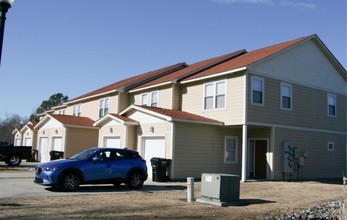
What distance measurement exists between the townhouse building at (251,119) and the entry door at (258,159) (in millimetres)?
57

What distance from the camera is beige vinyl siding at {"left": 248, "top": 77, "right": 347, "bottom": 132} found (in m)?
20.9

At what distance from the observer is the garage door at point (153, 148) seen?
2055 centimetres

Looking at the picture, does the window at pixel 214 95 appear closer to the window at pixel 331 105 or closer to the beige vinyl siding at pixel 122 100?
the window at pixel 331 105

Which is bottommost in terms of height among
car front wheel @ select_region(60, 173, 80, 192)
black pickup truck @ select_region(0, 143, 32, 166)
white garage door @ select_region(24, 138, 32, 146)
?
car front wheel @ select_region(60, 173, 80, 192)

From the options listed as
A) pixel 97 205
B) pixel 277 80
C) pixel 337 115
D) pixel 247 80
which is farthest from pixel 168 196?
pixel 337 115

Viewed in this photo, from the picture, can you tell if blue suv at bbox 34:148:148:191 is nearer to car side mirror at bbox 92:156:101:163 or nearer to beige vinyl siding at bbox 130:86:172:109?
car side mirror at bbox 92:156:101:163

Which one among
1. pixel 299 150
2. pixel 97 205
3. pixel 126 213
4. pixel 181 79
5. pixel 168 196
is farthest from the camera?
pixel 181 79

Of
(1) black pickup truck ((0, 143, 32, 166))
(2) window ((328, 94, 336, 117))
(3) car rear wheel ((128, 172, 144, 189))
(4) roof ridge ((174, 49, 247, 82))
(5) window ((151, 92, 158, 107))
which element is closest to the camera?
(3) car rear wheel ((128, 172, 144, 189))

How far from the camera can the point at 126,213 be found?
9.78 meters

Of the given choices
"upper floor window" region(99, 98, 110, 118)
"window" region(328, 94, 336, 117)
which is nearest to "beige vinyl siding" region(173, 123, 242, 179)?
"window" region(328, 94, 336, 117)

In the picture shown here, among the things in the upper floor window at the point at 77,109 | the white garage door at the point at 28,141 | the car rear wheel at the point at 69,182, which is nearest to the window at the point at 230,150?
the car rear wheel at the point at 69,182

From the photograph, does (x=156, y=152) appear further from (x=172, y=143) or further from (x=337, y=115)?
(x=337, y=115)

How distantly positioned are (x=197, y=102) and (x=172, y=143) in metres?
4.40

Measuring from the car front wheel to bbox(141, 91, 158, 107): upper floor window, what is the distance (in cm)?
Result: 1283
